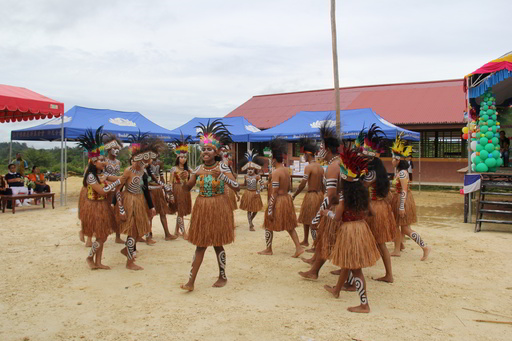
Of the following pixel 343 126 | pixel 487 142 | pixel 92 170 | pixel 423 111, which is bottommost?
pixel 92 170

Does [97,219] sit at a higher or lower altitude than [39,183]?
lower

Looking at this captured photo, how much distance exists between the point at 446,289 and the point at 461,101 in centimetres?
1661

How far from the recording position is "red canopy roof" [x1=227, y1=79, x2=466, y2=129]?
734 inches

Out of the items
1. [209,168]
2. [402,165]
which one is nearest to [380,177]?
[402,165]

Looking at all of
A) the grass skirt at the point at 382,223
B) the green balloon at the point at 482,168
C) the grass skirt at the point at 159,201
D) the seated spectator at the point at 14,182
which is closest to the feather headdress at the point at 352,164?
the grass skirt at the point at 382,223

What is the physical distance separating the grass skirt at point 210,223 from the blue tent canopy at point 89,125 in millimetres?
8664

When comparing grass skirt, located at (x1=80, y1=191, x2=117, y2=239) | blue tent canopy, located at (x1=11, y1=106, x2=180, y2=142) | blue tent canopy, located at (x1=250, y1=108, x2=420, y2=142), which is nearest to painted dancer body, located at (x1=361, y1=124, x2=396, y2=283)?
grass skirt, located at (x1=80, y1=191, x2=117, y2=239)

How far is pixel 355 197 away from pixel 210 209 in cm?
156

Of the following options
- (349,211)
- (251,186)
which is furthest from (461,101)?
(349,211)

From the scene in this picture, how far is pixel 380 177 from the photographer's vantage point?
4.95m

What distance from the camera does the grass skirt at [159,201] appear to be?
720cm

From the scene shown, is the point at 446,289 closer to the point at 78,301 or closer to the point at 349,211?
the point at 349,211

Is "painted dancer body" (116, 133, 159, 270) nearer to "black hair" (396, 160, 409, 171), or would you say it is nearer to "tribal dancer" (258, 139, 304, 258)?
"tribal dancer" (258, 139, 304, 258)

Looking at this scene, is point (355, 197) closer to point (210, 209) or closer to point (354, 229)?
point (354, 229)
